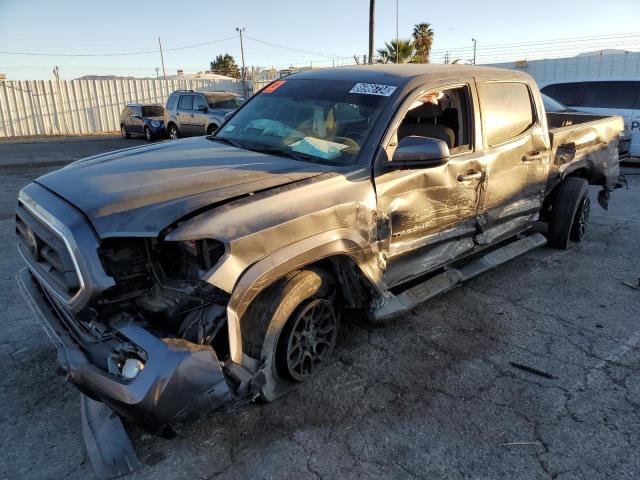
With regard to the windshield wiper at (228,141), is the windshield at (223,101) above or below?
above

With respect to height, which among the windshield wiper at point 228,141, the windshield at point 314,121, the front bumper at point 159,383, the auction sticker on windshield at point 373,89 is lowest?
the front bumper at point 159,383

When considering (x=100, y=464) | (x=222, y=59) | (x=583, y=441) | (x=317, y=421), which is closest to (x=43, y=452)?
(x=100, y=464)

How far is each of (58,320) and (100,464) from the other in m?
0.83

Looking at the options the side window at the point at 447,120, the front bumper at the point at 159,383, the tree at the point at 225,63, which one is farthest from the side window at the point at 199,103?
the tree at the point at 225,63

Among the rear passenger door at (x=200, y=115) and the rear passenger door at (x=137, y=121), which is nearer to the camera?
the rear passenger door at (x=200, y=115)

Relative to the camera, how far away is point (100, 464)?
2.52 m

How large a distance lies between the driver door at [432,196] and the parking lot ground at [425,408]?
1.99ft

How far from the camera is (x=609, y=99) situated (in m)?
11.1

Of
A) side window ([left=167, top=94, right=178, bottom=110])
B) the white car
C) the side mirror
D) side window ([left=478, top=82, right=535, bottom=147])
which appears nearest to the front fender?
the side mirror

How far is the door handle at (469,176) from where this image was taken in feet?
12.6

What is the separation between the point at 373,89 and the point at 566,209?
3112mm

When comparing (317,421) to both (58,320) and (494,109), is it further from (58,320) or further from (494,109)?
(494,109)

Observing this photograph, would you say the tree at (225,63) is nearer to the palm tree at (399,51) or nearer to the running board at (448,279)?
the palm tree at (399,51)

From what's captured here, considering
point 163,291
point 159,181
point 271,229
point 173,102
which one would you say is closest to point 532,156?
point 271,229
